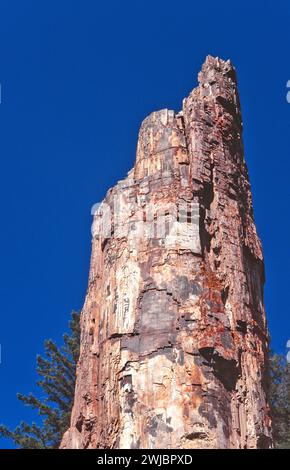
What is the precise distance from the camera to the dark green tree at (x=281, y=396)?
20.0 m

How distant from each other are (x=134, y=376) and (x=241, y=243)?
216 cm

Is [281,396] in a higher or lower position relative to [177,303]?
higher

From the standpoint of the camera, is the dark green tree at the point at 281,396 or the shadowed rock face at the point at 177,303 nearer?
the shadowed rock face at the point at 177,303

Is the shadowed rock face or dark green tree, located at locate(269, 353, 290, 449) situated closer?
the shadowed rock face

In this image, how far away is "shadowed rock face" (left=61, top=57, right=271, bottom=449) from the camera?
24.1ft

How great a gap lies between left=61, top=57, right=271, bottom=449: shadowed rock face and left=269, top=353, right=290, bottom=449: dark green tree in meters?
11.1

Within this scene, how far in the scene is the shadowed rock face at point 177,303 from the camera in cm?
734

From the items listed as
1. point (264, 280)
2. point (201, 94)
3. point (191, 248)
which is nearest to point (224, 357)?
point (191, 248)

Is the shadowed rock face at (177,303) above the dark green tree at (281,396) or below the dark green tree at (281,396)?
below

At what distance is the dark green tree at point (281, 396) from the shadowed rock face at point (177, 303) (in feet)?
36.4

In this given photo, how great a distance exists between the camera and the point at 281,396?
2233cm

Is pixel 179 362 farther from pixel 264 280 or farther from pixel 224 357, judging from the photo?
pixel 264 280

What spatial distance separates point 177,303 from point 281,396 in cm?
1548

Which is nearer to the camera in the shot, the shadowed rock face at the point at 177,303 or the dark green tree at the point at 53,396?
the shadowed rock face at the point at 177,303
